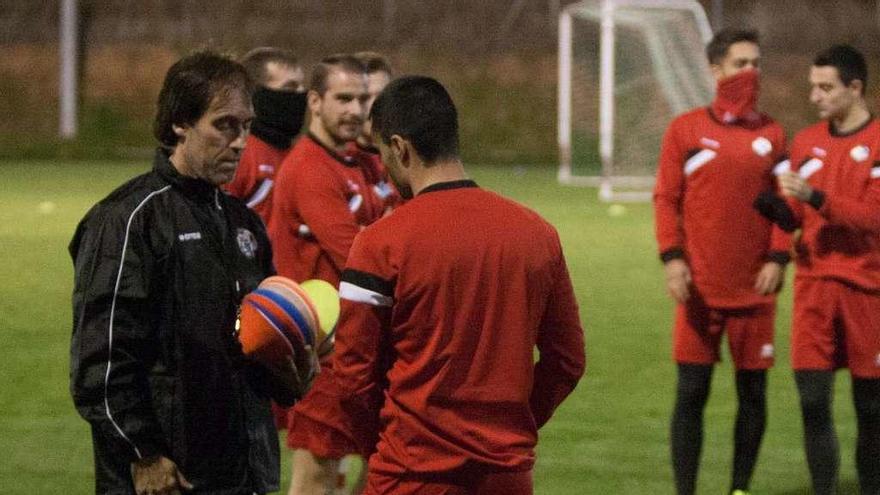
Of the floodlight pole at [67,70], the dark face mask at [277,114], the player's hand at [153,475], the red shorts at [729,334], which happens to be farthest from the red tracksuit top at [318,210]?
the floodlight pole at [67,70]

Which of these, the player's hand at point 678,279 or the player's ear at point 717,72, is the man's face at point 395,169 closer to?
the player's hand at point 678,279

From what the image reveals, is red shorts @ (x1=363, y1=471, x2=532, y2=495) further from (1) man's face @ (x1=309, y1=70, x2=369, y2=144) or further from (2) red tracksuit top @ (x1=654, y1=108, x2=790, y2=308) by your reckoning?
(2) red tracksuit top @ (x1=654, y1=108, x2=790, y2=308)

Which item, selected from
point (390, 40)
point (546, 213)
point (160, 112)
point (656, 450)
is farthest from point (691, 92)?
point (160, 112)

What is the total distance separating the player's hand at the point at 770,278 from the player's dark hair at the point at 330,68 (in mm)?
1843

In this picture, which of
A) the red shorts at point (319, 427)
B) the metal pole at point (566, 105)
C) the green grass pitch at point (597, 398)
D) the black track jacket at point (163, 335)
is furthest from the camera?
the metal pole at point (566, 105)

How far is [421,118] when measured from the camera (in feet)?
10.4

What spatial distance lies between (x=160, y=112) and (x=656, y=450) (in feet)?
13.8

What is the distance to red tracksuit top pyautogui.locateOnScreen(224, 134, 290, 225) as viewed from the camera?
5848 millimetres

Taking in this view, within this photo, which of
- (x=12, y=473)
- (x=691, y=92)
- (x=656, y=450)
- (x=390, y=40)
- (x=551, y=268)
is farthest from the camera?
(x=390, y=40)

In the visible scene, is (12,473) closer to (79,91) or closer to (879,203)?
(879,203)

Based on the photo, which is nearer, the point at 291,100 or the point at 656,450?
the point at 291,100

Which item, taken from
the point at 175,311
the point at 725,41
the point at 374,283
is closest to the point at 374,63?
the point at 725,41

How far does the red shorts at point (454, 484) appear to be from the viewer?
3.19 m

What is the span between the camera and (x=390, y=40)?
28.4m
